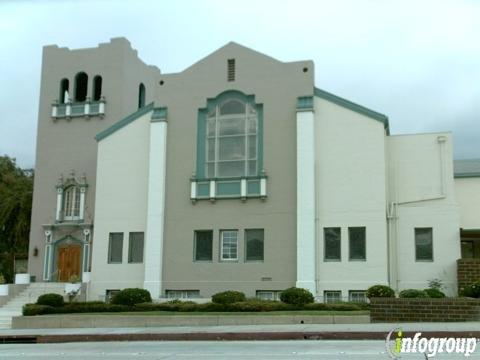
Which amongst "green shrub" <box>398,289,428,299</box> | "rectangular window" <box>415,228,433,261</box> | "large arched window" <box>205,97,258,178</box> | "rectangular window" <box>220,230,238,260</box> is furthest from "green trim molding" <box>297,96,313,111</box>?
"green shrub" <box>398,289,428,299</box>

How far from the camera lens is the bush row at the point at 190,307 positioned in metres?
25.8

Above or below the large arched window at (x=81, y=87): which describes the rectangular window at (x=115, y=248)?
below

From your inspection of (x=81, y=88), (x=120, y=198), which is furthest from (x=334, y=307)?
(x=81, y=88)

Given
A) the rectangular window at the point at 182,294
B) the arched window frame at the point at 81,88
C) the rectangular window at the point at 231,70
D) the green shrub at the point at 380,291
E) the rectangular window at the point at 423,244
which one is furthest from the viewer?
the arched window frame at the point at 81,88

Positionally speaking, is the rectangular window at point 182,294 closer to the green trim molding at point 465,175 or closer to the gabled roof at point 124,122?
the gabled roof at point 124,122

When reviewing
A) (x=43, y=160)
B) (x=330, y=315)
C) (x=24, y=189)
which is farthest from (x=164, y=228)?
(x=24, y=189)

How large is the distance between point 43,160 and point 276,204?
47.4 ft

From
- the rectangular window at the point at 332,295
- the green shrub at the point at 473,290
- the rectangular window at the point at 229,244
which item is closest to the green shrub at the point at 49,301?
the rectangular window at the point at 229,244

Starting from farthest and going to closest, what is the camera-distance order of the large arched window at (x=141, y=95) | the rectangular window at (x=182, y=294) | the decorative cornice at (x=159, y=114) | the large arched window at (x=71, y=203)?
1. the large arched window at (x=141, y=95)
2. the large arched window at (x=71, y=203)
3. the decorative cornice at (x=159, y=114)
4. the rectangular window at (x=182, y=294)

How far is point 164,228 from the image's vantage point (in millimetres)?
33938

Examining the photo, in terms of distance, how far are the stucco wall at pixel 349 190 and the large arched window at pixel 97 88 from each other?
44.3ft

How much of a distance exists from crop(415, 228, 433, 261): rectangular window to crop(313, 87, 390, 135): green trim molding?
5.27 meters

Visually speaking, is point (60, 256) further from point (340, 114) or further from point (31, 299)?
point (340, 114)

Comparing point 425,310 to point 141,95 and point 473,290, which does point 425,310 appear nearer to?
point 473,290
